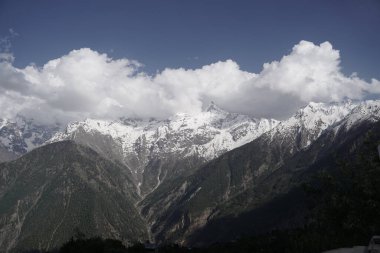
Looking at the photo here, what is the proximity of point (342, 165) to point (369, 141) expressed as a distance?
323 cm

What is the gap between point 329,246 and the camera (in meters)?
34.1

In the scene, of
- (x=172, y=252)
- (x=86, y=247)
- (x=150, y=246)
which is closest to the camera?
(x=86, y=247)

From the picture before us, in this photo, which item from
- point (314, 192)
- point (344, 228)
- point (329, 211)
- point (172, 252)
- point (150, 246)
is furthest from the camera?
point (172, 252)

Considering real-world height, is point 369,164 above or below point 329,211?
above

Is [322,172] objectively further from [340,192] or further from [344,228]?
[344,228]

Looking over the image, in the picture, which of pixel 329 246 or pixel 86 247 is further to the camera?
pixel 86 247

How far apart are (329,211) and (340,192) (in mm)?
2286

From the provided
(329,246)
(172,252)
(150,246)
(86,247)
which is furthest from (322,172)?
(172,252)

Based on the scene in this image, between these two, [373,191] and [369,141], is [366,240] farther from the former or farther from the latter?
[369,141]

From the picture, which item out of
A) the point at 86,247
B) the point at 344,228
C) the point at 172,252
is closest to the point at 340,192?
the point at 344,228

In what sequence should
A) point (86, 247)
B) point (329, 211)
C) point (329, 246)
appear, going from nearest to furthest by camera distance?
point (329, 246), point (329, 211), point (86, 247)

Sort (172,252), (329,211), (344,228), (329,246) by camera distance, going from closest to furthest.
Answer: (329,246) → (344,228) → (329,211) → (172,252)

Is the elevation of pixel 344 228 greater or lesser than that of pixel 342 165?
lesser

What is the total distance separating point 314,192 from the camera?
141 feet
